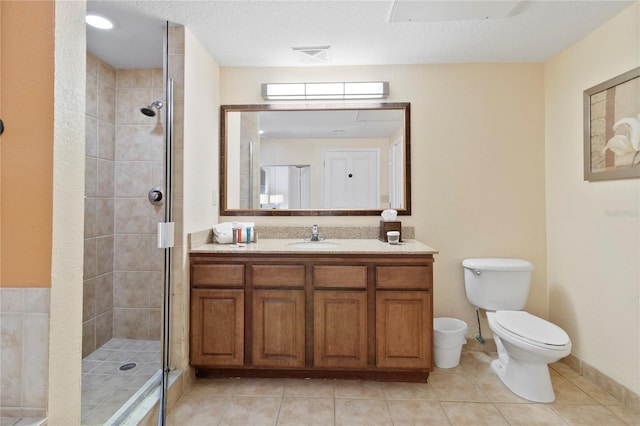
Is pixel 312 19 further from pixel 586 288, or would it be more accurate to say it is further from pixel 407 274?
pixel 586 288

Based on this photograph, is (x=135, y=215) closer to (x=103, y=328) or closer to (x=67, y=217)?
(x=103, y=328)

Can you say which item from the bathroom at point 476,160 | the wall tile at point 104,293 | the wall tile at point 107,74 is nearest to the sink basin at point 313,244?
the bathroom at point 476,160

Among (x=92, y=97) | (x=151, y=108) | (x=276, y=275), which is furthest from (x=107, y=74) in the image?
(x=276, y=275)

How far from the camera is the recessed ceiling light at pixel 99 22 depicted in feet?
6.14

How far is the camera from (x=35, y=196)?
0.92m

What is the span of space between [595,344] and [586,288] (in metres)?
0.34

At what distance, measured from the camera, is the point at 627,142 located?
71.2 inches

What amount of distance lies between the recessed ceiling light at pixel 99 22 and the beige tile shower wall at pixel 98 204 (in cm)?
46

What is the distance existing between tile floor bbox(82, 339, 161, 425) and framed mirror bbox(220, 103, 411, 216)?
3.76 feet

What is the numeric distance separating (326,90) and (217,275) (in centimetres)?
158

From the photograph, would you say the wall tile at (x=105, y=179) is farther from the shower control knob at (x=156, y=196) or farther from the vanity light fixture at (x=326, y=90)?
the vanity light fixture at (x=326, y=90)

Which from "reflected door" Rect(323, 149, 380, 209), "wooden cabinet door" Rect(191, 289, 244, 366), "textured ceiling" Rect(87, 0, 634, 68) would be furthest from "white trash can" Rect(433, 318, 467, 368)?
"textured ceiling" Rect(87, 0, 634, 68)

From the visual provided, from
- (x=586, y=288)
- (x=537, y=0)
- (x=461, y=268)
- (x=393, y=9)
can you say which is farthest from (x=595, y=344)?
(x=393, y=9)

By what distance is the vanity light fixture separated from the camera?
8.21 feet
